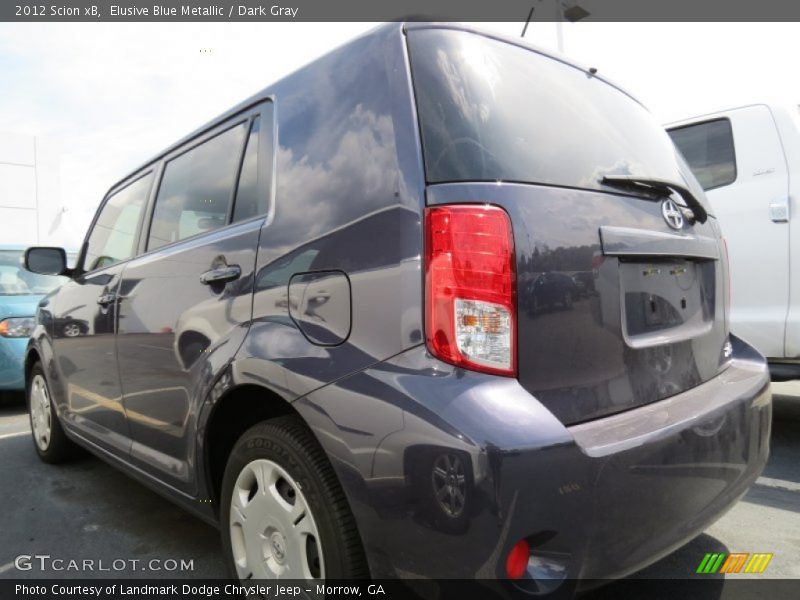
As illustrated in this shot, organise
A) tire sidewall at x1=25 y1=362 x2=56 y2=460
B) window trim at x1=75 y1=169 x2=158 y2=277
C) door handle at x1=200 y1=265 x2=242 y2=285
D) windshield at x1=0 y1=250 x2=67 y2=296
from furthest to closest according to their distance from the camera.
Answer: windshield at x1=0 y1=250 x2=67 y2=296
tire sidewall at x1=25 y1=362 x2=56 y2=460
window trim at x1=75 y1=169 x2=158 y2=277
door handle at x1=200 y1=265 x2=242 y2=285

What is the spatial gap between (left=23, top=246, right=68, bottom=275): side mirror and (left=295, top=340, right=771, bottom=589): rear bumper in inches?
113

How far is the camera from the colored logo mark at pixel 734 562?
2.19 m

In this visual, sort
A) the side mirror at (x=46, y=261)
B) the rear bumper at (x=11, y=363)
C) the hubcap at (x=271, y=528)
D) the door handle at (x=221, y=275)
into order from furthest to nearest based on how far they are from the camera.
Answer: the rear bumper at (x=11, y=363)
the side mirror at (x=46, y=261)
the door handle at (x=221, y=275)
the hubcap at (x=271, y=528)

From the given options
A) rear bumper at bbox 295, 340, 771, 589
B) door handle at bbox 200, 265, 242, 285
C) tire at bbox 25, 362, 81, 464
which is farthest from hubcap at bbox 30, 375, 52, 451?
rear bumper at bbox 295, 340, 771, 589

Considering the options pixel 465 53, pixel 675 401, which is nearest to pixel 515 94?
pixel 465 53

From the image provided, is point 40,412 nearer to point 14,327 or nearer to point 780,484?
point 14,327

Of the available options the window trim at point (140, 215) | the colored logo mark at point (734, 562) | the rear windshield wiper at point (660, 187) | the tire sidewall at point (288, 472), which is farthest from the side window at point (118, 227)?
the colored logo mark at point (734, 562)

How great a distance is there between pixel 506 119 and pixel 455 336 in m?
0.63

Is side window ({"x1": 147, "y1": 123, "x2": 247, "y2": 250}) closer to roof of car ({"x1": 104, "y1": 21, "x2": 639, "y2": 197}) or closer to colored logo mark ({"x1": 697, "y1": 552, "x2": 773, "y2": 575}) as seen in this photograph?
roof of car ({"x1": 104, "y1": 21, "x2": 639, "y2": 197})

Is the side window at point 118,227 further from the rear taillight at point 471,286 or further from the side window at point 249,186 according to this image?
the rear taillight at point 471,286

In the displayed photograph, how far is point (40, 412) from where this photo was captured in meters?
4.07

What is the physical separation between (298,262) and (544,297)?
71cm

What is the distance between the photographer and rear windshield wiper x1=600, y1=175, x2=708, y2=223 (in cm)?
175

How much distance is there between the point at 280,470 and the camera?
1686 millimetres
